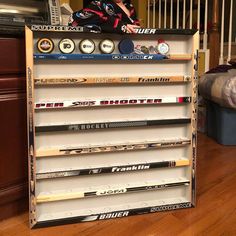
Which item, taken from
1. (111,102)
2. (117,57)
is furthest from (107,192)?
(117,57)

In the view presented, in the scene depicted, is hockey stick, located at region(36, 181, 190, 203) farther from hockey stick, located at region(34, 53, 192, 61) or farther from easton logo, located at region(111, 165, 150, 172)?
hockey stick, located at region(34, 53, 192, 61)

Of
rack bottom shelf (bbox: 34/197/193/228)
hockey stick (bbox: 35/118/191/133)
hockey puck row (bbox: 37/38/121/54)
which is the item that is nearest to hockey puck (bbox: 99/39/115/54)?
hockey puck row (bbox: 37/38/121/54)

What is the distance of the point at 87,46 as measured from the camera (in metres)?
1.00

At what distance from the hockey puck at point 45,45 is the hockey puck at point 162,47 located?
34 centimetres

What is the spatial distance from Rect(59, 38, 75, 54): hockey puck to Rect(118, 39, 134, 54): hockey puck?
5.8 inches

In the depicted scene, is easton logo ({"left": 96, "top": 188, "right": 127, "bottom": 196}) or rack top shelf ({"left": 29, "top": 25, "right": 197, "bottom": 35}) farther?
easton logo ({"left": 96, "top": 188, "right": 127, "bottom": 196})

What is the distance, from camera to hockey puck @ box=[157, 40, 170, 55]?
1056 millimetres

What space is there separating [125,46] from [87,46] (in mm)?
119

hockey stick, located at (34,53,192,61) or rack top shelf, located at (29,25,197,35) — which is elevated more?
rack top shelf, located at (29,25,197,35)

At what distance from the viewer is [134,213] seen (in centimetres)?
110

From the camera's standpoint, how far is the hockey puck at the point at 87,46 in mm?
993

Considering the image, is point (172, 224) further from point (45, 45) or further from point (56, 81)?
point (45, 45)

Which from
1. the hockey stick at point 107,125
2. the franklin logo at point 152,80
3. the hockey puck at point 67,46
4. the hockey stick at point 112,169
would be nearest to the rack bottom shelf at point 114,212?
the hockey stick at point 112,169

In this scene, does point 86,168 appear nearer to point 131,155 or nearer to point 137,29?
point 131,155
